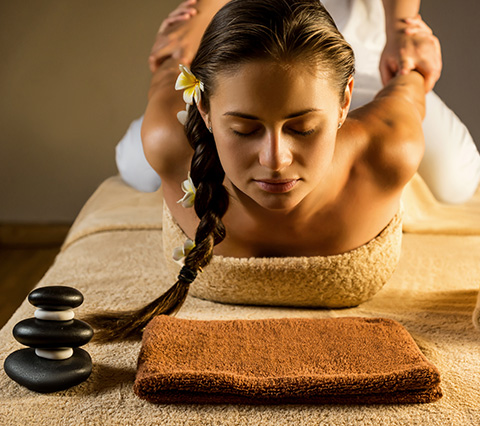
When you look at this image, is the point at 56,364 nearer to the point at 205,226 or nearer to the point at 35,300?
the point at 35,300

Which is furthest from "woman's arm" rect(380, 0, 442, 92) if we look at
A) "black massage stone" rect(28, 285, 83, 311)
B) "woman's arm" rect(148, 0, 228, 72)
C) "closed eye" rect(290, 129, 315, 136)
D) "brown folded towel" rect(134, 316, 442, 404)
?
"black massage stone" rect(28, 285, 83, 311)

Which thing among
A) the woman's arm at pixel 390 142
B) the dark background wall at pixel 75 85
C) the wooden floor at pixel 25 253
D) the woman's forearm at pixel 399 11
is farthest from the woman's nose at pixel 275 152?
the dark background wall at pixel 75 85

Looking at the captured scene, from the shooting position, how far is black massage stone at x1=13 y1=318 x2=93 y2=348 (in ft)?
2.99

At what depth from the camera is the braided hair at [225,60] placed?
3.13 ft

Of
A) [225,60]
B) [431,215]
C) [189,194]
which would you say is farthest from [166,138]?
[431,215]

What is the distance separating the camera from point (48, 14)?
8.99 ft

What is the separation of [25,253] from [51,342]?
2.03m

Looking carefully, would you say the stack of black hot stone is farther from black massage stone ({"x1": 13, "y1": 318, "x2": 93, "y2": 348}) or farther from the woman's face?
the woman's face

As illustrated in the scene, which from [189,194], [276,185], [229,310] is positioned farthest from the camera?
[229,310]

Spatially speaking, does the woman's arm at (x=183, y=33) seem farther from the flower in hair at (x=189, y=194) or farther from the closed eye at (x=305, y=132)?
the closed eye at (x=305, y=132)

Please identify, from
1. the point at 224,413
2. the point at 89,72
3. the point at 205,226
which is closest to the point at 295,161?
the point at 205,226

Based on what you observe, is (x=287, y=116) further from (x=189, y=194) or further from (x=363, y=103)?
(x=363, y=103)

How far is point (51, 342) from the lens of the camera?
0.91m

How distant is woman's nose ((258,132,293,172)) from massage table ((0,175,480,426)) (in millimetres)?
334
